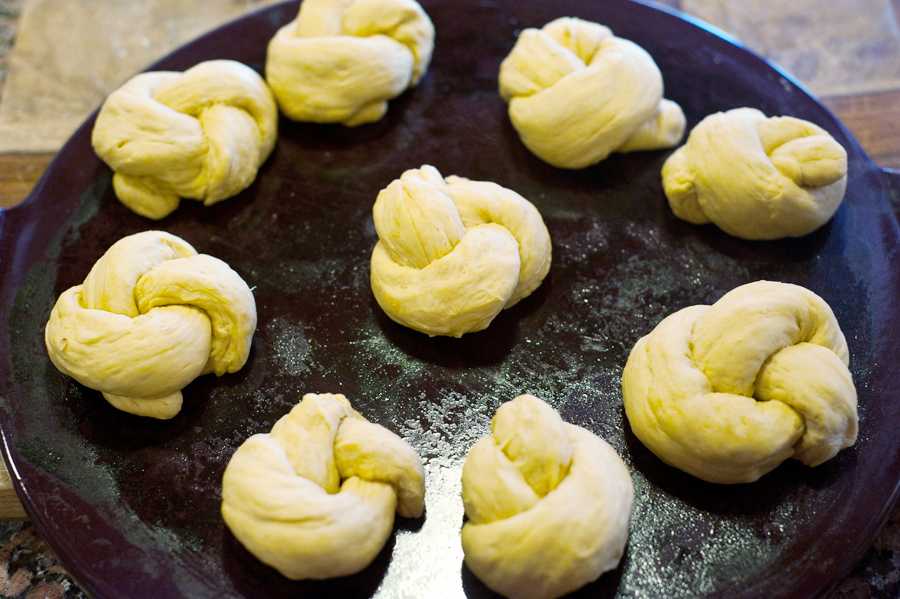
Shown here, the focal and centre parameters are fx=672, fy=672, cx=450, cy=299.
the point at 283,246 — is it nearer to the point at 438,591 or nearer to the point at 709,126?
the point at 438,591

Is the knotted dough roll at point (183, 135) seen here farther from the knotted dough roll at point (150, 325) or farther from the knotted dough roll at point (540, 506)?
the knotted dough roll at point (540, 506)

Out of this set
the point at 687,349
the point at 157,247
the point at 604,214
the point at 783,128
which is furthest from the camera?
the point at 604,214

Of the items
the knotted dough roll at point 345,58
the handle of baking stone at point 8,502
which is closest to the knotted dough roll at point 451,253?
the knotted dough roll at point 345,58

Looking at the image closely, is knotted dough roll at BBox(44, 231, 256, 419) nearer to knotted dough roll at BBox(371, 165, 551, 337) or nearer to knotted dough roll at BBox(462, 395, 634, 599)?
knotted dough roll at BBox(371, 165, 551, 337)

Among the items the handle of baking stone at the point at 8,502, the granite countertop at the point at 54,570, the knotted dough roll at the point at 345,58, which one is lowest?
the granite countertop at the point at 54,570

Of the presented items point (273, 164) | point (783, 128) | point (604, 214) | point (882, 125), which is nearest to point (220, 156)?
point (273, 164)

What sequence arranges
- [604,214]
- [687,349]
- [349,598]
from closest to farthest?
1. [349,598]
2. [687,349]
3. [604,214]
